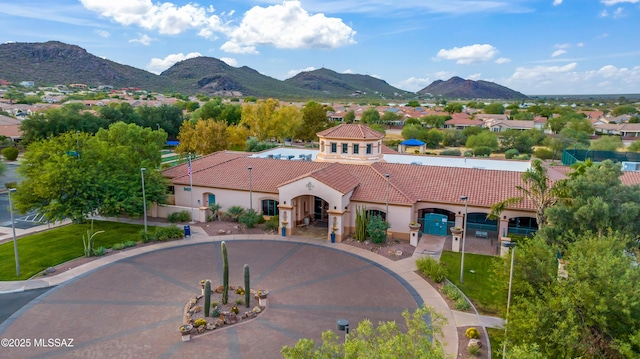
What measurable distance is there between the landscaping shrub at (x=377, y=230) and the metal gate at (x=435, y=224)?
177 inches

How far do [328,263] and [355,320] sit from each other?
7749 mm

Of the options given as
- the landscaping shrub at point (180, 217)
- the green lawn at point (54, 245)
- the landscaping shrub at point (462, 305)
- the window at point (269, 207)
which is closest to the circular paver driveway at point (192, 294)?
the landscaping shrub at point (462, 305)

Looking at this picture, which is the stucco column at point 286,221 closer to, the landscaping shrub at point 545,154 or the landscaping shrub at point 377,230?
the landscaping shrub at point 377,230

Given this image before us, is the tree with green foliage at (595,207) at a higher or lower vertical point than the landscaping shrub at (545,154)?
higher

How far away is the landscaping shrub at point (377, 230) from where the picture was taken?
33188mm

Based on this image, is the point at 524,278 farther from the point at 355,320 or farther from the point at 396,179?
the point at 396,179

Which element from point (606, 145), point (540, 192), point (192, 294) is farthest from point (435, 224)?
point (606, 145)

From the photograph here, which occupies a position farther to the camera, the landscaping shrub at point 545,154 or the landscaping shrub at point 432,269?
the landscaping shrub at point 545,154

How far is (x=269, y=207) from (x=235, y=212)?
3.01 meters

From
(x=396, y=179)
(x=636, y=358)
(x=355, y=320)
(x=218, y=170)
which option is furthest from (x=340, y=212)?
(x=636, y=358)

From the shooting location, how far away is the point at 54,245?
32625 mm

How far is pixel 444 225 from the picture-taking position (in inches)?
1417

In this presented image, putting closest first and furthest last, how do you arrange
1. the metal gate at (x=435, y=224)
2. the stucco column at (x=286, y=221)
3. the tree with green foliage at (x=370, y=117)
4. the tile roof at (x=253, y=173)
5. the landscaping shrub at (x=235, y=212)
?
1. the stucco column at (x=286, y=221)
2. the metal gate at (x=435, y=224)
3. the landscaping shrub at (x=235, y=212)
4. the tile roof at (x=253, y=173)
5. the tree with green foliage at (x=370, y=117)

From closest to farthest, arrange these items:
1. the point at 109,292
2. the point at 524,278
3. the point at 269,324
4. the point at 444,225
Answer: the point at 524,278 < the point at 269,324 < the point at 109,292 < the point at 444,225
